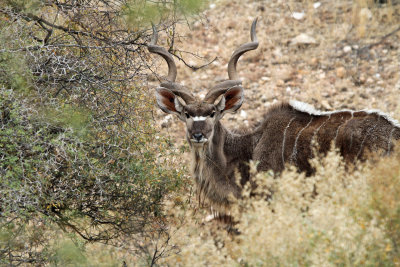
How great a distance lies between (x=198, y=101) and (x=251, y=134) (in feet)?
2.53

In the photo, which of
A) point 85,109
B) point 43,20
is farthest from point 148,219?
point 43,20

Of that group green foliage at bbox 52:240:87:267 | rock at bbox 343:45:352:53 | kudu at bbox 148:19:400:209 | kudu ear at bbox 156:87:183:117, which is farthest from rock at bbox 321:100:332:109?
green foliage at bbox 52:240:87:267

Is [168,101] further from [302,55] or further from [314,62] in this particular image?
[302,55]

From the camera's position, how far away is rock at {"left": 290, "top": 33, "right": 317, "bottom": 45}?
938 centimetres

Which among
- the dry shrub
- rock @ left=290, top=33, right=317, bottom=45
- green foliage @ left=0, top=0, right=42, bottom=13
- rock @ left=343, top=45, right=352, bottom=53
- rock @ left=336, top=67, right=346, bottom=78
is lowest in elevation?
the dry shrub

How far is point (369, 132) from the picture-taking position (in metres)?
4.98

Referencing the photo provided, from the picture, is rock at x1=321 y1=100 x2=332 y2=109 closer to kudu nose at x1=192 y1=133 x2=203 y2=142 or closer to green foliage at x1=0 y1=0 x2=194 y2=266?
green foliage at x1=0 y1=0 x2=194 y2=266

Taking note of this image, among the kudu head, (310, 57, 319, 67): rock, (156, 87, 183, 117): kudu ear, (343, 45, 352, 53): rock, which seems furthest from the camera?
(343, 45, 352, 53): rock

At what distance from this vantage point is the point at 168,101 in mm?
5359

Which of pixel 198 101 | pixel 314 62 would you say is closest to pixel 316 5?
pixel 314 62

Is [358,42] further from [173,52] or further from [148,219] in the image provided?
[148,219]

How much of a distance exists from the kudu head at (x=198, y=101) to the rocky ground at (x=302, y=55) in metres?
2.03

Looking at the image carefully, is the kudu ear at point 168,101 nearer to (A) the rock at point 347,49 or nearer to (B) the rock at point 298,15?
(A) the rock at point 347,49

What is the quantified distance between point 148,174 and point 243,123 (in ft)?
9.97
